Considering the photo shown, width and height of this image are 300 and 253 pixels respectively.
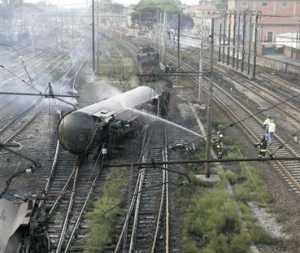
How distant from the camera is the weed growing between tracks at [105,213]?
40.4 feet

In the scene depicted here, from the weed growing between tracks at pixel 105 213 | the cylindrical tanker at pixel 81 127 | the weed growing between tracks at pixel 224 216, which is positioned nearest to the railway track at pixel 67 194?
the weed growing between tracks at pixel 105 213

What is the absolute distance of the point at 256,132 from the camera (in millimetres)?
23688

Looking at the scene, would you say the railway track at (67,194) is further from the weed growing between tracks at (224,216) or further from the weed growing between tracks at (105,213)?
the weed growing between tracks at (224,216)

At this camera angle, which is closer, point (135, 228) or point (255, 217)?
point (135, 228)

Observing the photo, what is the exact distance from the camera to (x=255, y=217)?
47.1ft

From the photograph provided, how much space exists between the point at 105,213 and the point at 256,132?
12.5 meters

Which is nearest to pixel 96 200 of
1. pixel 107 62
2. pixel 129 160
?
pixel 129 160

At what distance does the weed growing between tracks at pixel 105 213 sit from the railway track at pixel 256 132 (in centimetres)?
460

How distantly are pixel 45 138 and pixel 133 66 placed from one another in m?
26.2

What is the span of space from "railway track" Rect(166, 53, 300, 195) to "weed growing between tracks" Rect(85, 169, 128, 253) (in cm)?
460

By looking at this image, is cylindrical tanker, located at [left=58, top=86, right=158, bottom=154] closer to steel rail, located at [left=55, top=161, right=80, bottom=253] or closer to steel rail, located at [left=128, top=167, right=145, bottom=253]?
steel rail, located at [left=55, top=161, right=80, bottom=253]

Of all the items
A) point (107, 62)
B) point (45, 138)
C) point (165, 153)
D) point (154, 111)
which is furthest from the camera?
point (107, 62)

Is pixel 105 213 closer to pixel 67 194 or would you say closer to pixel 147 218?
pixel 147 218

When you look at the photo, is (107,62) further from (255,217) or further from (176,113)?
(255,217)
